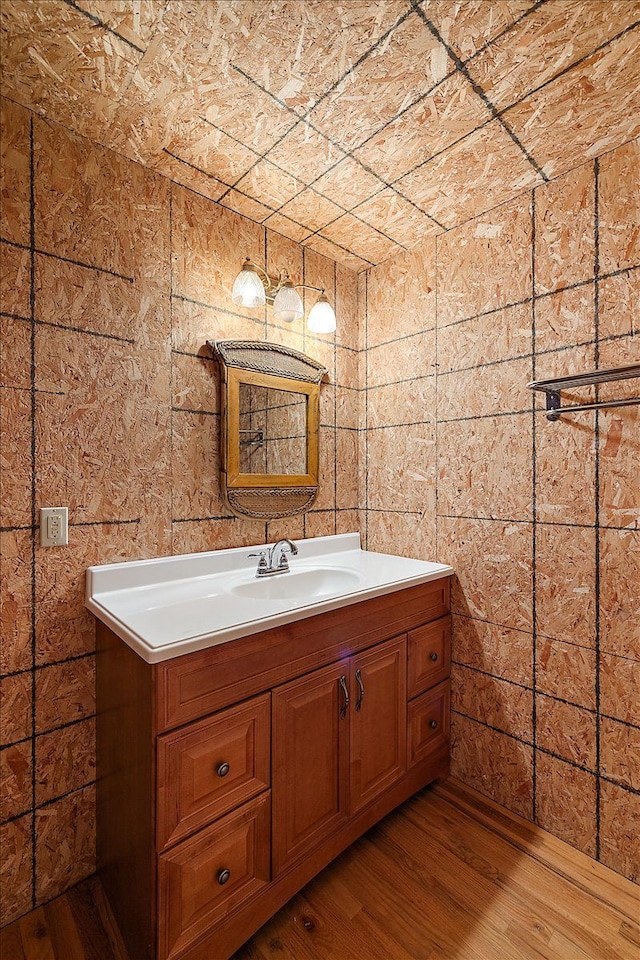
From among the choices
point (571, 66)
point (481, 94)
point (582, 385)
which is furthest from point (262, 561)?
point (571, 66)

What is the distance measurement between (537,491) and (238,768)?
1.37 meters

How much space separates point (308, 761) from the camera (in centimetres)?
141

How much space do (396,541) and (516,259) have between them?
1.33m

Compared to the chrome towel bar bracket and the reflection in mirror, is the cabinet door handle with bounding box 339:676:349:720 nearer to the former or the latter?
the reflection in mirror

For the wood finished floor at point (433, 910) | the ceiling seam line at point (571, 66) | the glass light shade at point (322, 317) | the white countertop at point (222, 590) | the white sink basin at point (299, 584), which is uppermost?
the ceiling seam line at point (571, 66)

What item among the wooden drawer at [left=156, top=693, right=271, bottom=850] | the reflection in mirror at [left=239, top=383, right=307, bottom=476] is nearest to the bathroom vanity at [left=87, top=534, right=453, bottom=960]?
the wooden drawer at [left=156, top=693, right=271, bottom=850]

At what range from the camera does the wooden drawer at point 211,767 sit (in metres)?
1.10

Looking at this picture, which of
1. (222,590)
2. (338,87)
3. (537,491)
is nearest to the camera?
(338,87)

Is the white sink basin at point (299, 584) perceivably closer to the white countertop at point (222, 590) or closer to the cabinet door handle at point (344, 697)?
the white countertop at point (222, 590)

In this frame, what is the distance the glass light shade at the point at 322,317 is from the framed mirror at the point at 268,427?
0.15m

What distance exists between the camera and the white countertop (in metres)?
1.19

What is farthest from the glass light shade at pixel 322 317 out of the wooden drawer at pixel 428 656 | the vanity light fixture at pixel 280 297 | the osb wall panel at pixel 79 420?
the wooden drawer at pixel 428 656

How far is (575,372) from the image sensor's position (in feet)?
5.36

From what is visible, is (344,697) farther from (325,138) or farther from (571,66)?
(571,66)
